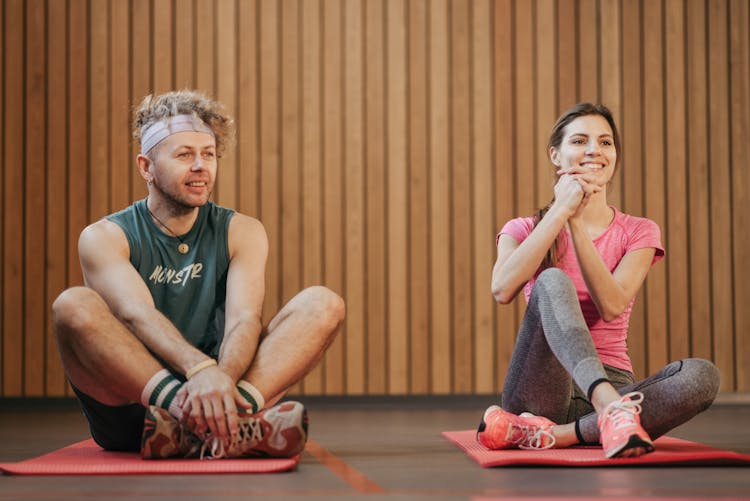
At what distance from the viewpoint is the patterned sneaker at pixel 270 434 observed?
2.19 m

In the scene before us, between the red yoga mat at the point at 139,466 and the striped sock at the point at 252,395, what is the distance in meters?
0.13

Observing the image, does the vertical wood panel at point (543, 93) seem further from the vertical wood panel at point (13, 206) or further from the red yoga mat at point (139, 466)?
the red yoga mat at point (139, 466)

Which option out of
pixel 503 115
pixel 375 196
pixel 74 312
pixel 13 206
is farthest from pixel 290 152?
pixel 74 312

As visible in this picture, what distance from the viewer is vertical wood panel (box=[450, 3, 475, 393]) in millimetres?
4844

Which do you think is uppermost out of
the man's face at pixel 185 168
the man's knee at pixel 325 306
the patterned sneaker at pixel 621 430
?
the man's face at pixel 185 168

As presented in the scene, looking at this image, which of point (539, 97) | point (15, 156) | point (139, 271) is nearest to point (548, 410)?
point (139, 271)

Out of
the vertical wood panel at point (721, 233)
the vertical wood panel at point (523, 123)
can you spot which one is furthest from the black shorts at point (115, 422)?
the vertical wood panel at point (721, 233)

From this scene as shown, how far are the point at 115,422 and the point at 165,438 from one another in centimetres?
29

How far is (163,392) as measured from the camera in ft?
7.38

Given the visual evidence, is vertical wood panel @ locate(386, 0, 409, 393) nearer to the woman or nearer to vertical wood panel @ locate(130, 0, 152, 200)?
vertical wood panel @ locate(130, 0, 152, 200)

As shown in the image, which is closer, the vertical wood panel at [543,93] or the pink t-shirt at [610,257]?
the pink t-shirt at [610,257]

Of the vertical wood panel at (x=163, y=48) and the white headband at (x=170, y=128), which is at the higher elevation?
the vertical wood panel at (x=163, y=48)

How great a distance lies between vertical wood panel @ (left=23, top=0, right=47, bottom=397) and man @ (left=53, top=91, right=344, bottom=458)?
2210mm

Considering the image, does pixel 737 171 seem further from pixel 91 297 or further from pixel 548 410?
pixel 91 297
